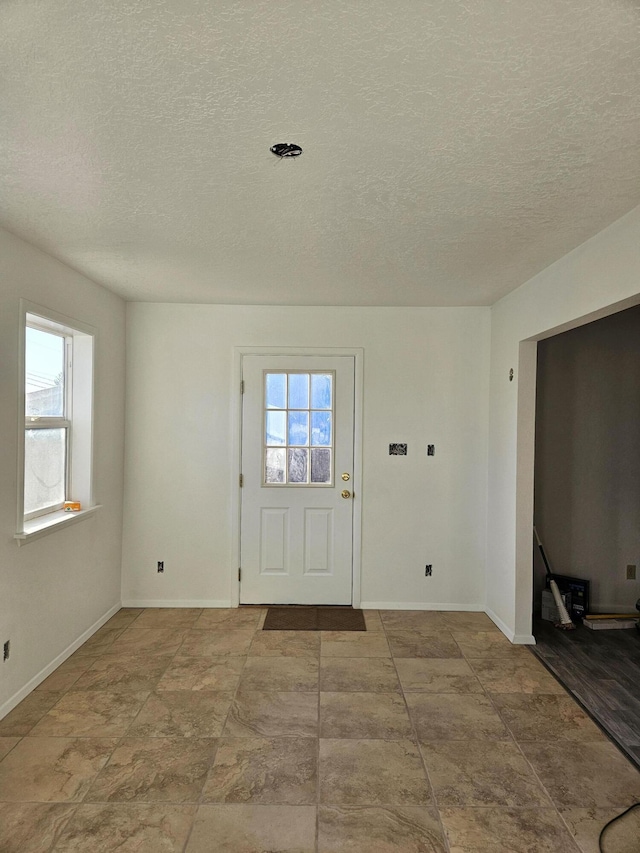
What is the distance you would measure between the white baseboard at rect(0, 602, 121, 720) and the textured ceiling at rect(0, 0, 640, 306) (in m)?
2.47

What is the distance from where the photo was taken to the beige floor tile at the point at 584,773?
2.37m

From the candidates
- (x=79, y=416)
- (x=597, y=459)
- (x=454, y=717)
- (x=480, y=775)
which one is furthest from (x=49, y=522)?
(x=597, y=459)

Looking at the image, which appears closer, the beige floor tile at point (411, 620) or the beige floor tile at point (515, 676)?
the beige floor tile at point (515, 676)

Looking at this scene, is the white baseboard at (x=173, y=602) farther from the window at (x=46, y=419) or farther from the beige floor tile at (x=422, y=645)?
the beige floor tile at (x=422, y=645)

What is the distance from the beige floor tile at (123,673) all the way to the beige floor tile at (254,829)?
1.23 m

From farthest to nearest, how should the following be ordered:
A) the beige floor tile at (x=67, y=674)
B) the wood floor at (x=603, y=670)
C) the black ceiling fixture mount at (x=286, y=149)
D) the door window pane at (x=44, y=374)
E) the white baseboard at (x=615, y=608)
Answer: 1. the white baseboard at (x=615, y=608)
2. the door window pane at (x=44, y=374)
3. the beige floor tile at (x=67, y=674)
4. the wood floor at (x=603, y=670)
5. the black ceiling fixture mount at (x=286, y=149)

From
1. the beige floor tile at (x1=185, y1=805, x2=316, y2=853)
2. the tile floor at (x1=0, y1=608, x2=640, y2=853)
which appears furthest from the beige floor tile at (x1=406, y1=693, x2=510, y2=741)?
the beige floor tile at (x1=185, y1=805, x2=316, y2=853)

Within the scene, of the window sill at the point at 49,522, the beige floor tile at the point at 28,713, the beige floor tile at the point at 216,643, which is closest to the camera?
the beige floor tile at the point at 28,713

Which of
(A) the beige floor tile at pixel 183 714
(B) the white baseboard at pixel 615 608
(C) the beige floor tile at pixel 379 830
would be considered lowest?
(C) the beige floor tile at pixel 379 830

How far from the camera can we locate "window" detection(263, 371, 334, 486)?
15.8ft

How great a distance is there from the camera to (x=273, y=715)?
303cm

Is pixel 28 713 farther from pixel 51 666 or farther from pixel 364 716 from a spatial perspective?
pixel 364 716

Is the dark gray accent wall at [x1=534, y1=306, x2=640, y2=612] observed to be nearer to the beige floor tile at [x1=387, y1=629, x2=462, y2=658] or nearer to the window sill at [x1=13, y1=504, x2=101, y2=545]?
the beige floor tile at [x1=387, y1=629, x2=462, y2=658]

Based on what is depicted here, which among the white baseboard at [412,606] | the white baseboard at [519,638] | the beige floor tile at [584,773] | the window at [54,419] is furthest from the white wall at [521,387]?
the window at [54,419]
